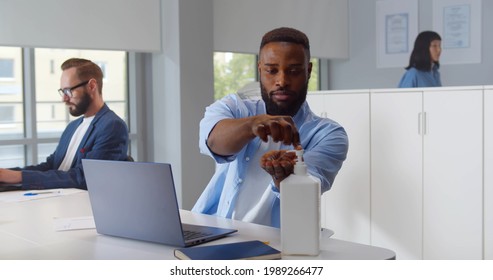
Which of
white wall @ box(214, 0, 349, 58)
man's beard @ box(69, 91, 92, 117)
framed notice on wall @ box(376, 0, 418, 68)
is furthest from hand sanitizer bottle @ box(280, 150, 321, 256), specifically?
framed notice on wall @ box(376, 0, 418, 68)

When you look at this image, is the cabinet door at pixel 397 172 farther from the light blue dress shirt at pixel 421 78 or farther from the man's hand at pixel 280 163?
the man's hand at pixel 280 163

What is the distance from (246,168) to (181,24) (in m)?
2.86

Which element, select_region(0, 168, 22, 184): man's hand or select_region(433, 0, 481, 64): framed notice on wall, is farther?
select_region(433, 0, 481, 64): framed notice on wall

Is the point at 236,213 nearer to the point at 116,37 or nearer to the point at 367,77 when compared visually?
the point at 116,37

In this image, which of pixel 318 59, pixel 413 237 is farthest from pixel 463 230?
pixel 318 59

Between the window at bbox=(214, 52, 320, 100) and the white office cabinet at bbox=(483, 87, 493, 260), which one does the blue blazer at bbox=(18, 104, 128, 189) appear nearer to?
the white office cabinet at bbox=(483, 87, 493, 260)

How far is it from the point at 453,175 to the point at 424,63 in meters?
2.29

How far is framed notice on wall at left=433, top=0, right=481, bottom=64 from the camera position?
5695 millimetres

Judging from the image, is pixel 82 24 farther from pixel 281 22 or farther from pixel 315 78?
pixel 315 78

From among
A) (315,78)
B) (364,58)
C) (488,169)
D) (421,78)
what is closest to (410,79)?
(421,78)

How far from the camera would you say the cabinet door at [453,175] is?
11.3 feet

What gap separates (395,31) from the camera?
620 centimetres

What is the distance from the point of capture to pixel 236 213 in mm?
2045

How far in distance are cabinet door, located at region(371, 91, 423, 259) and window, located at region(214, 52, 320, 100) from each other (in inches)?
71.3
